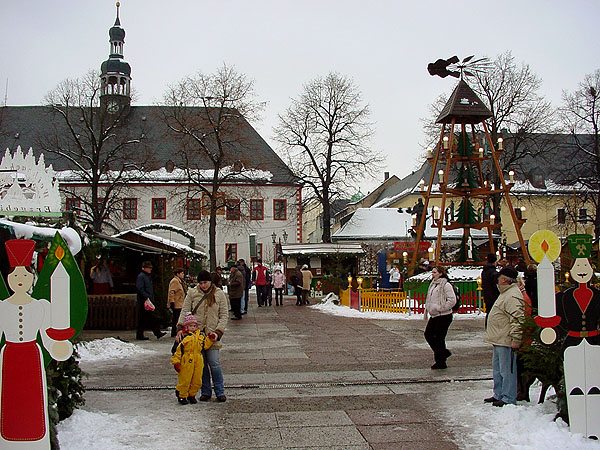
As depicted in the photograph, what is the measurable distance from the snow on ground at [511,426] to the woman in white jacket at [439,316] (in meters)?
2.38

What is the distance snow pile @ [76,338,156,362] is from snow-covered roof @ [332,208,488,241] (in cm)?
3942

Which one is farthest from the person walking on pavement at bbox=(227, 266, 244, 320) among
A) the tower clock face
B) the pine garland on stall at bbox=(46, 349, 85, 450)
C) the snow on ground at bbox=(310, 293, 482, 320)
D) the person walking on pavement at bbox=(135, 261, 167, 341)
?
the tower clock face

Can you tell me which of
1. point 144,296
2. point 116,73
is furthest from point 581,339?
point 116,73

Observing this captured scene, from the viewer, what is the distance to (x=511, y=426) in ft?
22.2

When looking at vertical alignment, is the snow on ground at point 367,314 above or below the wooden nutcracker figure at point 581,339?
below

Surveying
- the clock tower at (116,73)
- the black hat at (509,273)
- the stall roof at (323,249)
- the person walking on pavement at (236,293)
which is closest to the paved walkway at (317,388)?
the black hat at (509,273)

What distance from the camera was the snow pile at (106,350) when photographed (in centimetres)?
1206

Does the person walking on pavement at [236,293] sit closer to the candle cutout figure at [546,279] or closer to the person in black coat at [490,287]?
the person in black coat at [490,287]

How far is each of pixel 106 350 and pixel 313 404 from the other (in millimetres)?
5839

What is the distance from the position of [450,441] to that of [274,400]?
2654 mm

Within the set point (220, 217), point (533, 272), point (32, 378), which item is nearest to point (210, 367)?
point (32, 378)

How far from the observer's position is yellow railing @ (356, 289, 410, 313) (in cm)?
2189

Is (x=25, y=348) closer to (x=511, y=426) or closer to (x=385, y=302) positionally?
(x=511, y=426)

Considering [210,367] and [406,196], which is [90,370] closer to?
[210,367]
